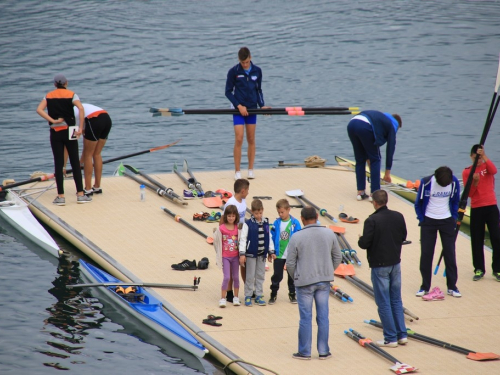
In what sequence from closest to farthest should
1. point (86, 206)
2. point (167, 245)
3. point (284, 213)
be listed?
point (284, 213) → point (167, 245) → point (86, 206)

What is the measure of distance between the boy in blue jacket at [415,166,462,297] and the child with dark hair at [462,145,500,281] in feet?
2.41

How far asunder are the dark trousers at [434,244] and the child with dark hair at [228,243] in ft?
7.40

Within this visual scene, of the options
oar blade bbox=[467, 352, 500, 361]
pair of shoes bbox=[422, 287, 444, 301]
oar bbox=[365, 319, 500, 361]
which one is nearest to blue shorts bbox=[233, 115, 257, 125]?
pair of shoes bbox=[422, 287, 444, 301]

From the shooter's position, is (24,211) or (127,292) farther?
(24,211)

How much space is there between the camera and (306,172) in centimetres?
1548

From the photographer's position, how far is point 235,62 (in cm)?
3009

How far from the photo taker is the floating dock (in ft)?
27.5

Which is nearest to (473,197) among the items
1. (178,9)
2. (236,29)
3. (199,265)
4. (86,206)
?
(199,265)

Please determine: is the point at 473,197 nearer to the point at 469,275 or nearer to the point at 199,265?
the point at 469,275

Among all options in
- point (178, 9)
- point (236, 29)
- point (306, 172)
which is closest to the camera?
point (306, 172)

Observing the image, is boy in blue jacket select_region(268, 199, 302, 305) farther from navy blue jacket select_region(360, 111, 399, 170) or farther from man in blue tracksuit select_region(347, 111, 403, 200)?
navy blue jacket select_region(360, 111, 399, 170)

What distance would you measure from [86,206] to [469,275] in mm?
6155

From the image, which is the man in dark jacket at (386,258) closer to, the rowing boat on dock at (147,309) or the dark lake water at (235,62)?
the rowing boat on dock at (147,309)

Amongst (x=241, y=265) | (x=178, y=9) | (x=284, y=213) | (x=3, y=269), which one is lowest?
(x=3, y=269)
